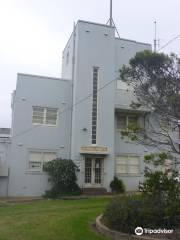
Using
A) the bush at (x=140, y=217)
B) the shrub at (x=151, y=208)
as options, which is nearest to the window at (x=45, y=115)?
the shrub at (x=151, y=208)

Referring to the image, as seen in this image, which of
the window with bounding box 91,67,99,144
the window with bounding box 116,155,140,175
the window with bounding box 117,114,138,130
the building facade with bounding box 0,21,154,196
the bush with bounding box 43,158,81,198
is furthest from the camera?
the window with bounding box 117,114,138,130

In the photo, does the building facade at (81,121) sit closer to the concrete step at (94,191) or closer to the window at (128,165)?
the window at (128,165)

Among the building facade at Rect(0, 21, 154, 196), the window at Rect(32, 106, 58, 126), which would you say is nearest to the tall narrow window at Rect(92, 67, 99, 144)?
the building facade at Rect(0, 21, 154, 196)

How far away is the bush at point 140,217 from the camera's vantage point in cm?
877

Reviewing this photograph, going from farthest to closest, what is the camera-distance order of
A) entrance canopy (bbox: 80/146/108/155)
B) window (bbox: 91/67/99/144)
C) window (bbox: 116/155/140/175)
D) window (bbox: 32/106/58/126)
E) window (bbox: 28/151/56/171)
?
1. window (bbox: 116/155/140/175)
2. window (bbox: 32/106/58/126)
3. window (bbox: 91/67/99/144)
4. window (bbox: 28/151/56/171)
5. entrance canopy (bbox: 80/146/108/155)

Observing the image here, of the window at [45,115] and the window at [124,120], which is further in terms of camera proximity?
the window at [124,120]

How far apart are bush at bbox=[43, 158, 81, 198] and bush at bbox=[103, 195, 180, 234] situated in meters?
12.3

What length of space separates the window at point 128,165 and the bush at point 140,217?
15.2m

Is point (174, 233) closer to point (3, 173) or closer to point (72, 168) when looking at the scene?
point (72, 168)

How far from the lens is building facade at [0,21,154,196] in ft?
75.3

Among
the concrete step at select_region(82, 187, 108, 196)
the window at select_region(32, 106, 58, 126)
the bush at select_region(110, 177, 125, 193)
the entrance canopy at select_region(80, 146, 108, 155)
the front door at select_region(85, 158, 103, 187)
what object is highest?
the window at select_region(32, 106, 58, 126)

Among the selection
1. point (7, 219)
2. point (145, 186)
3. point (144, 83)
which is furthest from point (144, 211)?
point (144, 83)

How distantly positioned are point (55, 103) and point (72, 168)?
16.9 feet

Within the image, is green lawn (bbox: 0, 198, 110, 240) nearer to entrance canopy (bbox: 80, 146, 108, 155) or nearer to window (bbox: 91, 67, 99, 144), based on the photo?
entrance canopy (bbox: 80, 146, 108, 155)
